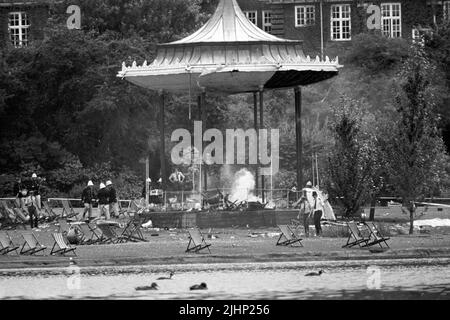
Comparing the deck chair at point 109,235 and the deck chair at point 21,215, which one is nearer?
the deck chair at point 109,235

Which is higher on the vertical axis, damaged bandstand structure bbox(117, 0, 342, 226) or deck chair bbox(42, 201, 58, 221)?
damaged bandstand structure bbox(117, 0, 342, 226)

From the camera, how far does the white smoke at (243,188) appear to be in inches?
2499

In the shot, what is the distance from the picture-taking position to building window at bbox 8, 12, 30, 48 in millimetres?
100625

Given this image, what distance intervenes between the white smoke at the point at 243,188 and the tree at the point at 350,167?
3.25 meters

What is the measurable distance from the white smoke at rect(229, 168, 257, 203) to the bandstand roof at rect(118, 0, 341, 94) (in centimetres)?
430

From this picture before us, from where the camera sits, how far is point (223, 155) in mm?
80875

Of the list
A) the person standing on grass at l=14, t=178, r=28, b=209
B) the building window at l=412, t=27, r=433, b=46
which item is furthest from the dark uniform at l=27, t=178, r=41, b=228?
the building window at l=412, t=27, r=433, b=46

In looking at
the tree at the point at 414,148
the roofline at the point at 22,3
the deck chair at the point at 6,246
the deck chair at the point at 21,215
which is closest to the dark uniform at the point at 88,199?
the deck chair at the point at 21,215

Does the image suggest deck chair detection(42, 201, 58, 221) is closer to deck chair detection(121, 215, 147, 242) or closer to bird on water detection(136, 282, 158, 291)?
deck chair detection(121, 215, 147, 242)

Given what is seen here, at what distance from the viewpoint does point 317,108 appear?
92.7 metres

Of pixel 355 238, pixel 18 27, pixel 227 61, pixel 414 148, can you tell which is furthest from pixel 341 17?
pixel 355 238

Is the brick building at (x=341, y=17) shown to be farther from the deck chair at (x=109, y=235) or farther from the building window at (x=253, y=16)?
the deck chair at (x=109, y=235)
